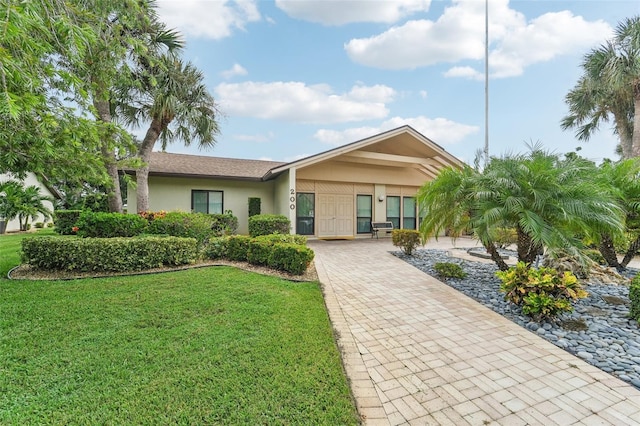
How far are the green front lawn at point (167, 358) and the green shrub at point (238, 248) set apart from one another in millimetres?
2387

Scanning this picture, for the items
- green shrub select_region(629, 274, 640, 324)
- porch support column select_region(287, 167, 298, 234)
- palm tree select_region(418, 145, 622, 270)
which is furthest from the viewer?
porch support column select_region(287, 167, 298, 234)

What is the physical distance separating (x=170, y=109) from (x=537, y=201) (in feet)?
38.3

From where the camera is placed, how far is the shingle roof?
1284cm

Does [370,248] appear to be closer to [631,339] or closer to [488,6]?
[631,339]

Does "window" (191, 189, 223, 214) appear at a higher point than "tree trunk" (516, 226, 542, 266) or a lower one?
higher

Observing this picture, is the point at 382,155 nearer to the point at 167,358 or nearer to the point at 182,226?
the point at 182,226

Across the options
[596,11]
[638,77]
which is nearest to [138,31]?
[596,11]

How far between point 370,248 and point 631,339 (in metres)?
7.57

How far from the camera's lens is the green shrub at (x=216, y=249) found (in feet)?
24.5

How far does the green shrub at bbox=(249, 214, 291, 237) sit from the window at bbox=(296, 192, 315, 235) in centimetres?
322

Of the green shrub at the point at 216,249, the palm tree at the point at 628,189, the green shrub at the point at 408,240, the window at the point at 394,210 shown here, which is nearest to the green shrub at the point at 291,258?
the green shrub at the point at 216,249

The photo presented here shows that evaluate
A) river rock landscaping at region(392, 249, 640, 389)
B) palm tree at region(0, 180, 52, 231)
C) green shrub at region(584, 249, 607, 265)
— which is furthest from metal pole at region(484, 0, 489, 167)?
palm tree at region(0, 180, 52, 231)

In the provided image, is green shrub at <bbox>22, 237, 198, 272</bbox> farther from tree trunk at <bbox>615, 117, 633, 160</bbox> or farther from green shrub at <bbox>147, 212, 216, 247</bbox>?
tree trunk at <bbox>615, 117, 633, 160</bbox>

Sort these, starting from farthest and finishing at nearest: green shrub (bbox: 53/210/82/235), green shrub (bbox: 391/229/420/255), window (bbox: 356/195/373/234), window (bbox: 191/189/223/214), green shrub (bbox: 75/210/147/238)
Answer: window (bbox: 356/195/373/234) < window (bbox: 191/189/223/214) < green shrub (bbox: 53/210/82/235) < green shrub (bbox: 391/229/420/255) < green shrub (bbox: 75/210/147/238)
